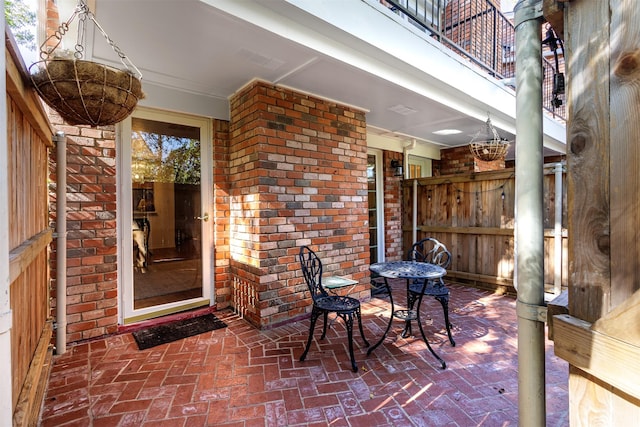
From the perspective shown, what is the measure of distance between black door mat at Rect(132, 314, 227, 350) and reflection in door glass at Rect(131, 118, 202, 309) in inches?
11.9

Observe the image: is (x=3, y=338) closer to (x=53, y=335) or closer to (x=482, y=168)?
(x=53, y=335)

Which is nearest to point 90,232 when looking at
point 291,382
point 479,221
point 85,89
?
point 85,89

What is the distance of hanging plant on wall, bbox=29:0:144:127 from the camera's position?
59.8 inches

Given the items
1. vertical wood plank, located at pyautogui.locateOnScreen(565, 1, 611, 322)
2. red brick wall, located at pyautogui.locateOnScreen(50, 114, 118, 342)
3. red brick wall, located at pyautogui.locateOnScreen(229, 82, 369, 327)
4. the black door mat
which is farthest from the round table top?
red brick wall, located at pyautogui.locateOnScreen(50, 114, 118, 342)

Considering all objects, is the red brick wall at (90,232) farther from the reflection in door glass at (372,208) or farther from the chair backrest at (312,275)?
the reflection in door glass at (372,208)

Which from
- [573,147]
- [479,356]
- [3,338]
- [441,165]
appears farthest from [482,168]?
[3,338]

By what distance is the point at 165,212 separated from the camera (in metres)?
3.39

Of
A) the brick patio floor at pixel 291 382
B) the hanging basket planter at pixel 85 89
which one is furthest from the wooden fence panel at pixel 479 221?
the hanging basket planter at pixel 85 89

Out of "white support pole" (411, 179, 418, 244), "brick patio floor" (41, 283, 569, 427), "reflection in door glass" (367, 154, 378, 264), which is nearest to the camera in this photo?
"brick patio floor" (41, 283, 569, 427)

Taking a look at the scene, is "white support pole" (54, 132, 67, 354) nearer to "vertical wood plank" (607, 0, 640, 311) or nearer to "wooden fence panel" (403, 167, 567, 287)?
"vertical wood plank" (607, 0, 640, 311)

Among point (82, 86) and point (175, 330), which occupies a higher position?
point (82, 86)

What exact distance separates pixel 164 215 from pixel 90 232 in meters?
0.72

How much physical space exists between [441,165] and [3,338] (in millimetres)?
6878

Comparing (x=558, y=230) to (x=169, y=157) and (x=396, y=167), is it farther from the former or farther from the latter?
(x=169, y=157)
